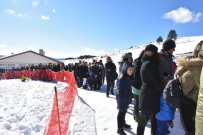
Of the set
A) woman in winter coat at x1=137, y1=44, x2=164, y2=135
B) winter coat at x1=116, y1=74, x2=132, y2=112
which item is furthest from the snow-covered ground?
woman in winter coat at x1=137, y1=44, x2=164, y2=135

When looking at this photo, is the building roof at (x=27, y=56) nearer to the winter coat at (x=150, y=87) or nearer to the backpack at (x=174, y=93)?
the winter coat at (x=150, y=87)

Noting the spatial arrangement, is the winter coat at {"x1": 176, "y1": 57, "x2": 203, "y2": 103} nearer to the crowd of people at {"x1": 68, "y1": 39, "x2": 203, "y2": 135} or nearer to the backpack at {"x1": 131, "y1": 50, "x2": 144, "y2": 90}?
the crowd of people at {"x1": 68, "y1": 39, "x2": 203, "y2": 135}

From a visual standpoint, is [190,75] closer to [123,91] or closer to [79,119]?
[123,91]

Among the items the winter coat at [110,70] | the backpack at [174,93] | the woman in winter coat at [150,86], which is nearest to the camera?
the backpack at [174,93]

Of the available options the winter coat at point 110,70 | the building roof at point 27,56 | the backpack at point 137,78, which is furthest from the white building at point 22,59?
the backpack at point 137,78

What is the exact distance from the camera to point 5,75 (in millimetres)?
33844

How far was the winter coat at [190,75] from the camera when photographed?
317 centimetres

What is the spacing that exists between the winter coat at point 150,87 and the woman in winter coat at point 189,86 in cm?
94

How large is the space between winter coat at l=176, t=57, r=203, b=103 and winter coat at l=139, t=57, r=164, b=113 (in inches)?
37.0

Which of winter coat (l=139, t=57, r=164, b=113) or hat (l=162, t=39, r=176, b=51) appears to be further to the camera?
hat (l=162, t=39, r=176, b=51)

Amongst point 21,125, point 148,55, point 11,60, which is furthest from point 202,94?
point 11,60

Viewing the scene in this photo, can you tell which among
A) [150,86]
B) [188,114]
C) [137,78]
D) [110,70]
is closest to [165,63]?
[137,78]

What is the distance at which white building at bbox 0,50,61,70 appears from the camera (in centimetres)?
4711

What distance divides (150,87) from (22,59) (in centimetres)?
4789
